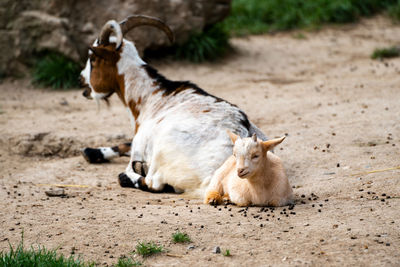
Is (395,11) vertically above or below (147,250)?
above

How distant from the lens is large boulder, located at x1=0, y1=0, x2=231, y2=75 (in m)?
10.3

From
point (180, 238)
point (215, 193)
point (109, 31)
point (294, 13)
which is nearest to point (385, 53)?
point (294, 13)

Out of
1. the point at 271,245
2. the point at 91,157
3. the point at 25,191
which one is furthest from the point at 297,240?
the point at 91,157

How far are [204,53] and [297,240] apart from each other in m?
7.79

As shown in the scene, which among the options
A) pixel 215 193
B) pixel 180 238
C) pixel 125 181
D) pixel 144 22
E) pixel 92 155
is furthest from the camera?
pixel 144 22

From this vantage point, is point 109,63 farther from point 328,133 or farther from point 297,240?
point 297,240

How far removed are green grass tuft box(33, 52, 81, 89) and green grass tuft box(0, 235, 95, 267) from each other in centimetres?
680

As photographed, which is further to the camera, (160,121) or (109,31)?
(109,31)

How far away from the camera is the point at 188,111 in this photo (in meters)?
5.90

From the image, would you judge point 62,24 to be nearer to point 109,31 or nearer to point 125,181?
point 109,31

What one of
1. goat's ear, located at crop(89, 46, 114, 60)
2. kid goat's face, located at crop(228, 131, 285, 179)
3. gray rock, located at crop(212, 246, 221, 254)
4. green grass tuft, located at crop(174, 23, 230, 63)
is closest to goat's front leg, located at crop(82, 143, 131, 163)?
goat's ear, located at crop(89, 46, 114, 60)

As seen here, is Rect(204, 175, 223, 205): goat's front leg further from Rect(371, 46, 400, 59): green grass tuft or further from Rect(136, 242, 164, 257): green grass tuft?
Rect(371, 46, 400, 59): green grass tuft

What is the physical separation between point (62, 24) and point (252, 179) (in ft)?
22.7

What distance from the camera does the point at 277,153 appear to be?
642cm
